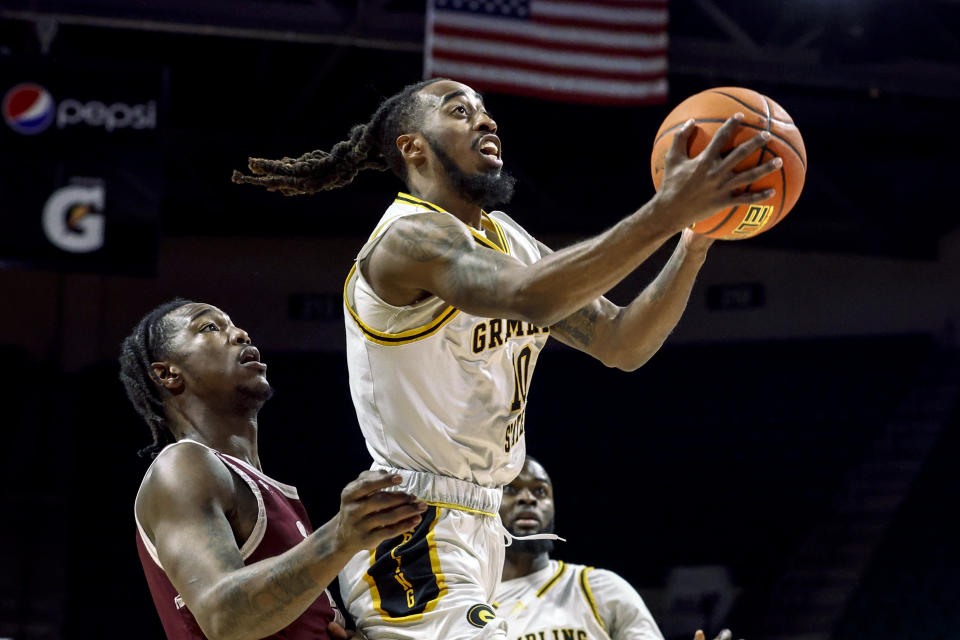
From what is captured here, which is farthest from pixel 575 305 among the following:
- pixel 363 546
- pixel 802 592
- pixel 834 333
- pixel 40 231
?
pixel 834 333

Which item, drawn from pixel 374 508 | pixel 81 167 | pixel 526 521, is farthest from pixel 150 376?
pixel 81 167

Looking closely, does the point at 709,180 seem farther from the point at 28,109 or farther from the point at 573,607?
the point at 28,109

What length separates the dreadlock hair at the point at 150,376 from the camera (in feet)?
9.67

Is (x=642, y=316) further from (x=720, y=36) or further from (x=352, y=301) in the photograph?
(x=720, y=36)

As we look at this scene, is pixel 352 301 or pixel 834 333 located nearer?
pixel 352 301

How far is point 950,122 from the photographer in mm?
10461

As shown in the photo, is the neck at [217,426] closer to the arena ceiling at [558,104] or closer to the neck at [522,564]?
the neck at [522,564]

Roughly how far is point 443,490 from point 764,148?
1002 mm

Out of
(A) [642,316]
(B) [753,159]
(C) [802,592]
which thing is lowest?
(C) [802,592]

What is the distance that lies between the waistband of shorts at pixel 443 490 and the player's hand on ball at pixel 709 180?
85cm

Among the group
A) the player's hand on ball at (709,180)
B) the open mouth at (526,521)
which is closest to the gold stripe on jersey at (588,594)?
the open mouth at (526,521)

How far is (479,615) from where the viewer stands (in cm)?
245

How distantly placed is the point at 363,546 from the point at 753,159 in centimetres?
101

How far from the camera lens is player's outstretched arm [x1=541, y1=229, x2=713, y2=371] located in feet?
9.06
